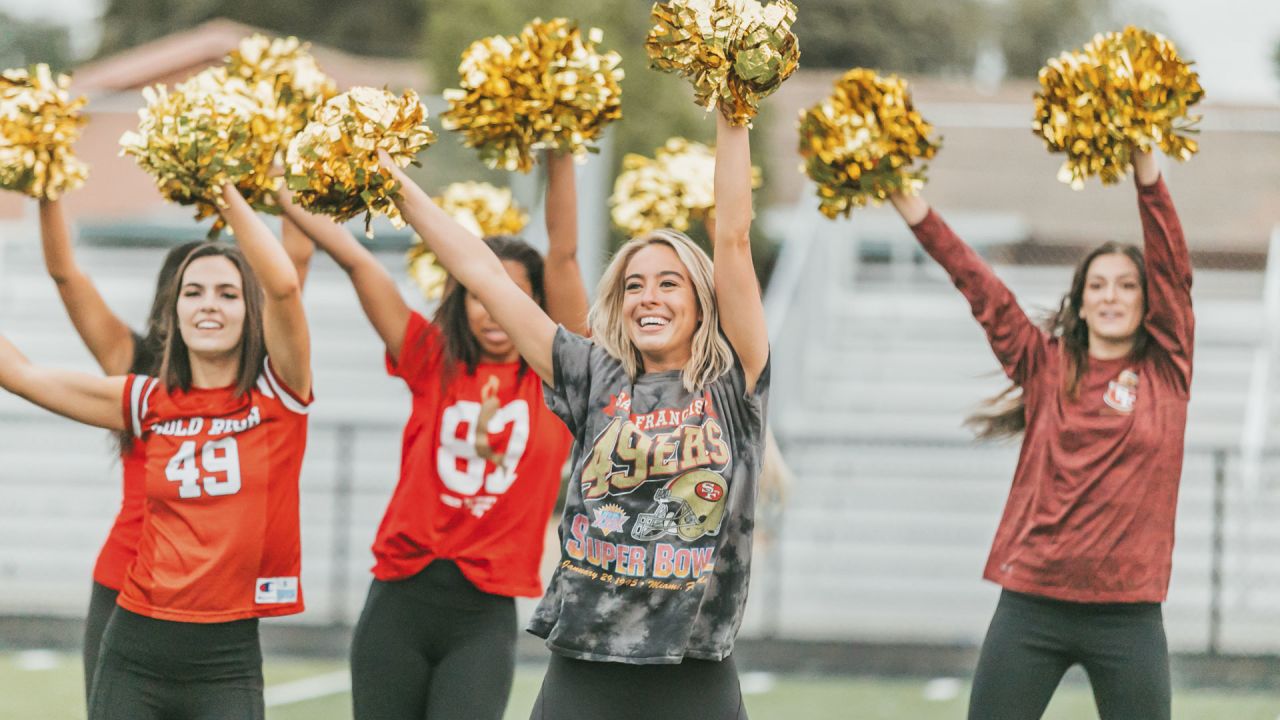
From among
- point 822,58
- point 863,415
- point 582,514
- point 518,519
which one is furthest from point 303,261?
point 822,58

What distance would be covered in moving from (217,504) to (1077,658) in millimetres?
2096

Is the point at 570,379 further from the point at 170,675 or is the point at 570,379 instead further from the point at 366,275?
the point at 170,675

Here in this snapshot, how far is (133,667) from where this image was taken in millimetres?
3354

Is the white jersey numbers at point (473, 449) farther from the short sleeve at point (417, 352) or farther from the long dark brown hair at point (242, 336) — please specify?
the long dark brown hair at point (242, 336)

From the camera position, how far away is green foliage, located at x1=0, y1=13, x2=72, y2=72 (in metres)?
27.8

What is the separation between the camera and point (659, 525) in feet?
9.43

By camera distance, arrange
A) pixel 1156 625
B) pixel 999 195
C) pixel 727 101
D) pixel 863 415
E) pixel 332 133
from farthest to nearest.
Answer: pixel 999 195 → pixel 863 415 → pixel 1156 625 → pixel 332 133 → pixel 727 101

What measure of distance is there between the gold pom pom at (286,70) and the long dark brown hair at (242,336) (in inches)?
17.8

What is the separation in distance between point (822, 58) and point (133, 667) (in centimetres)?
2807

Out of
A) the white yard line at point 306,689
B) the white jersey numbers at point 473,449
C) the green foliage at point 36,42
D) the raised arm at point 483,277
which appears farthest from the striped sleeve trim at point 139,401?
the green foliage at point 36,42

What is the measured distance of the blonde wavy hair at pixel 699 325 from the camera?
2.97 m

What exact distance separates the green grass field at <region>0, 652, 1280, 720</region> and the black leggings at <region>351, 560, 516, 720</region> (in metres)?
2.41

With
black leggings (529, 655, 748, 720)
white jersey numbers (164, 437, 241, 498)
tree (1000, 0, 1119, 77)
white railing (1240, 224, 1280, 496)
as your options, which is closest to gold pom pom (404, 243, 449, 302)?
white jersey numbers (164, 437, 241, 498)

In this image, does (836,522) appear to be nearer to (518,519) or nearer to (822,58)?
(518,519)
